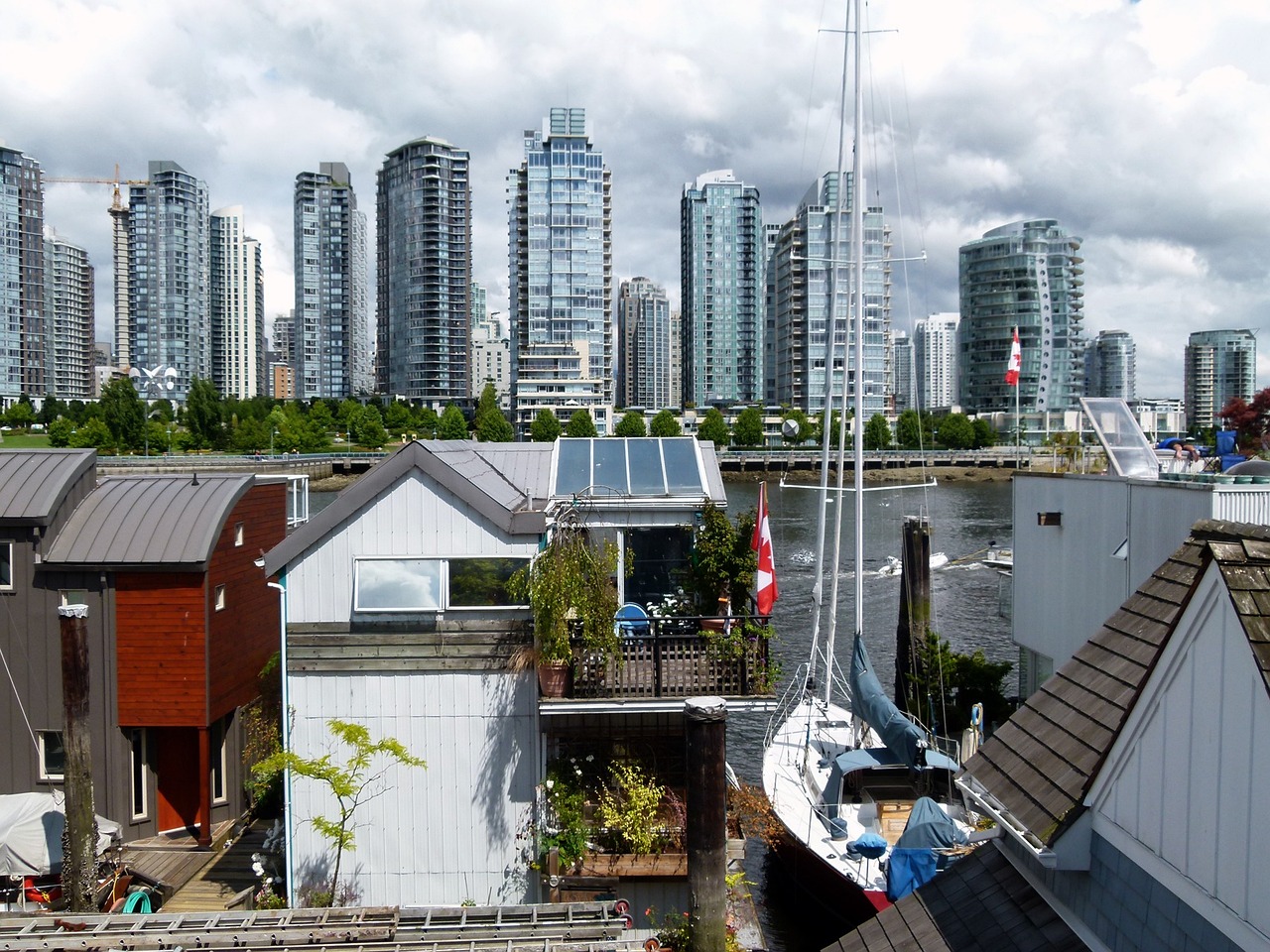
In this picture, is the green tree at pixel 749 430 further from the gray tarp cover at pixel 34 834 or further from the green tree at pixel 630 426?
the gray tarp cover at pixel 34 834

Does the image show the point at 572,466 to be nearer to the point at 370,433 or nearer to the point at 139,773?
the point at 139,773

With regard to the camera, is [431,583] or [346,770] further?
[431,583]

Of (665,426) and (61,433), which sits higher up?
(665,426)

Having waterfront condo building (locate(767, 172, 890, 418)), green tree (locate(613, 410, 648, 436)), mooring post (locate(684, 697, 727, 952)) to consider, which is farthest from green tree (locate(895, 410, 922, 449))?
mooring post (locate(684, 697, 727, 952))

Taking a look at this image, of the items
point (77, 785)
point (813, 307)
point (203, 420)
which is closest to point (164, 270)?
point (203, 420)

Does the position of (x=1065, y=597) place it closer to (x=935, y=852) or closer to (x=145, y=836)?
(x=935, y=852)

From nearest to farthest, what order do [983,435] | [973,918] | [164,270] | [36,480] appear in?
[973,918]
[36,480]
[983,435]
[164,270]

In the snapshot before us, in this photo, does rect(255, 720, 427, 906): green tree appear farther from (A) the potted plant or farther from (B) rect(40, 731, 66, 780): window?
(B) rect(40, 731, 66, 780): window
